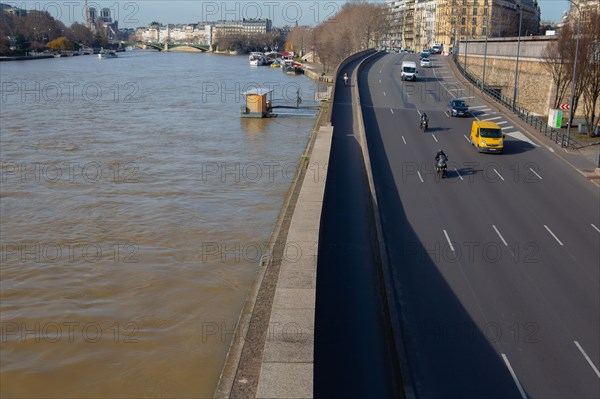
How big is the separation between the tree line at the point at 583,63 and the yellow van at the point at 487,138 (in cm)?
631

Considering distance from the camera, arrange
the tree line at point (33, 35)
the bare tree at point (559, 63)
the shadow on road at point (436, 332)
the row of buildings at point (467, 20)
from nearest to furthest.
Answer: the shadow on road at point (436, 332) < the bare tree at point (559, 63) < the row of buildings at point (467, 20) < the tree line at point (33, 35)

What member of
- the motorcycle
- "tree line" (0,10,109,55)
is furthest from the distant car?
"tree line" (0,10,109,55)

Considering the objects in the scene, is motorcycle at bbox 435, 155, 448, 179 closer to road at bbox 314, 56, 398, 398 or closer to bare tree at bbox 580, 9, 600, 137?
road at bbox 314, 56, 398, 398

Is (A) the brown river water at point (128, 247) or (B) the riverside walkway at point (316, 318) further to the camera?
(A) the brown river water at point (128, 247)

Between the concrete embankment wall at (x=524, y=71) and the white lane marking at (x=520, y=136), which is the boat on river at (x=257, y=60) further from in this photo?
the white lane marking at (x=520, y=136)

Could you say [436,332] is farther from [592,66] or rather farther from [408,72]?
[408,72]

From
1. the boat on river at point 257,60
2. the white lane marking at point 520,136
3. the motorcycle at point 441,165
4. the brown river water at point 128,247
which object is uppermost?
the boat on river at point 257,60

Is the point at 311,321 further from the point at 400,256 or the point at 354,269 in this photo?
the point at 400,256

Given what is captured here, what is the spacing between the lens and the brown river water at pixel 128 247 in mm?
13320

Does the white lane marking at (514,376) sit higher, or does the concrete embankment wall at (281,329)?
the concrete embankment wall at (281,329)

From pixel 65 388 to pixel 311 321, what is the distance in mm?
5576

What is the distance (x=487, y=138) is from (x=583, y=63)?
34.0 feet

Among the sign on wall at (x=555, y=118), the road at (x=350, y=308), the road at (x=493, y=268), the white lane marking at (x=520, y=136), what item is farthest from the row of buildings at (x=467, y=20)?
the road at (x=350, y=308)

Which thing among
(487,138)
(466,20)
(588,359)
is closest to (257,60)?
(466,20)
